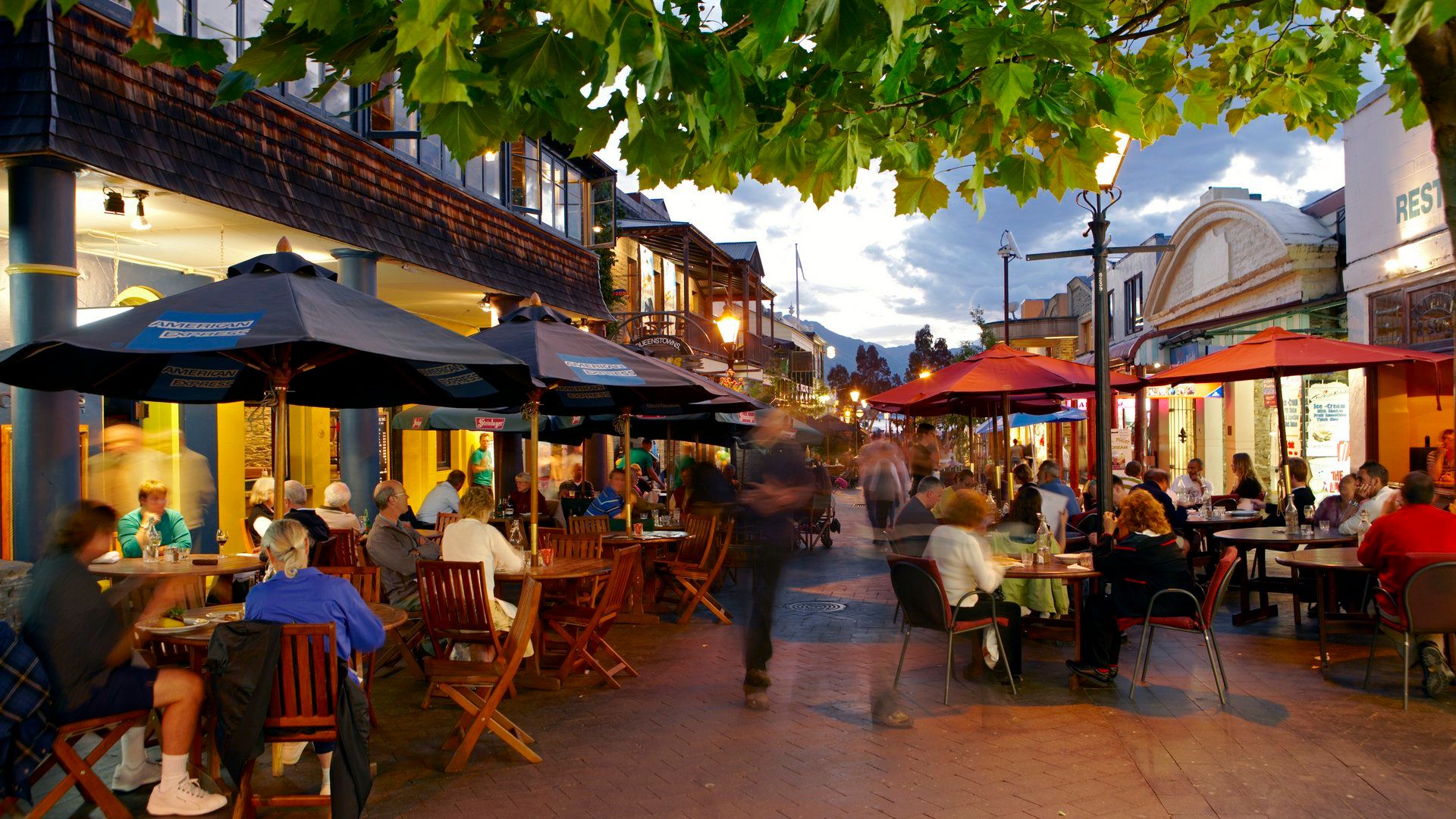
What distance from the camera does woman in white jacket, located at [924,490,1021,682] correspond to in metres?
6.80

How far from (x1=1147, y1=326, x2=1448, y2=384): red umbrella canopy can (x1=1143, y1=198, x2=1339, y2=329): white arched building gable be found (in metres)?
3.49

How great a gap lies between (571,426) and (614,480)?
2.58m

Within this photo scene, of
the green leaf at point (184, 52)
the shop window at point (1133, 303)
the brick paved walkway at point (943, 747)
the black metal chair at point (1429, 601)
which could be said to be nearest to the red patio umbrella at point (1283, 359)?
the brick paved walkway at point (943, 747)

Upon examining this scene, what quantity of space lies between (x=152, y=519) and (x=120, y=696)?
12.3ft

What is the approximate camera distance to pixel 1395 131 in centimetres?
1352

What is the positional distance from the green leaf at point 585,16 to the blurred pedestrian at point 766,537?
4.65 m

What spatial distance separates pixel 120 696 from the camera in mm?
4406

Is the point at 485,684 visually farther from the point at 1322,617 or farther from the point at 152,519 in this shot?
the point at 1322,617

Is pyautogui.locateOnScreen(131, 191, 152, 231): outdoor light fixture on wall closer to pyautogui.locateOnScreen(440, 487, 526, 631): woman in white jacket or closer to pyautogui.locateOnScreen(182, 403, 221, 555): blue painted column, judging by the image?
pyautogui.locateOnScreen(182, 403, 221, 555): blue painted column

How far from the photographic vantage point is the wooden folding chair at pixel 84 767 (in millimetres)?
4277

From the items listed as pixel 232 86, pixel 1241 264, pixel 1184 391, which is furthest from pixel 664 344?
pixel 232 86

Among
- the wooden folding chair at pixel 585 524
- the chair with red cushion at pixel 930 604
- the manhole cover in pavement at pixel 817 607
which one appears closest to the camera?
the chair with red cushion at pixel 930 604

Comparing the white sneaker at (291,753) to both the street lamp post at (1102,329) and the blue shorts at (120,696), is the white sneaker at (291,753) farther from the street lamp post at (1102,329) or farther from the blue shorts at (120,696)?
the street lamp post at (1102,329)

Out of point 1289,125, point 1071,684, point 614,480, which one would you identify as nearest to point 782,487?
point 1071,684
